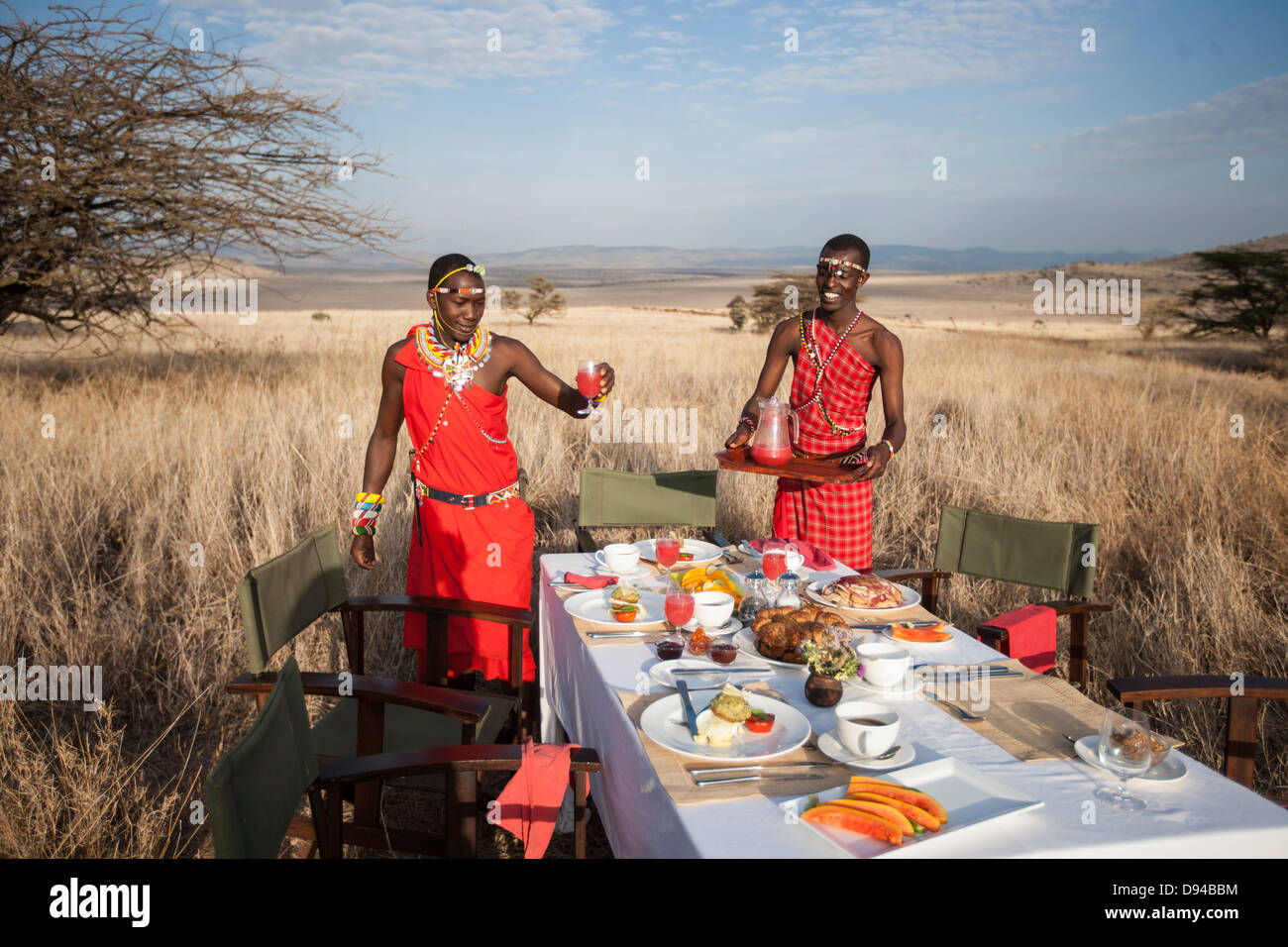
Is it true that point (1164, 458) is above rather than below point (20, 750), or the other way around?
above

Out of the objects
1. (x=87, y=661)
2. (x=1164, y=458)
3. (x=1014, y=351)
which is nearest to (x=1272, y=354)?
(x=1014, y=351)

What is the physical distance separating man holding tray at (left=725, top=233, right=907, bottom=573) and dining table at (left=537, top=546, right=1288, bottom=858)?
1.25m

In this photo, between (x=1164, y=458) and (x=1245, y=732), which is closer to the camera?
(x=1245, y=732)

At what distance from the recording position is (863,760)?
5.45 feet

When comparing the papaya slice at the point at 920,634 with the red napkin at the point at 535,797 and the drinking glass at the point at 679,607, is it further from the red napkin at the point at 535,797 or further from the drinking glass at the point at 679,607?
the red napkin at the point at 535,797

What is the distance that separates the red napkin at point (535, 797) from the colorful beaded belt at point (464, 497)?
153 cm

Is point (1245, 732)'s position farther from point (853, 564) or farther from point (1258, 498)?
point (1258, 498)

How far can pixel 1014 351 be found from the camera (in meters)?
15.5

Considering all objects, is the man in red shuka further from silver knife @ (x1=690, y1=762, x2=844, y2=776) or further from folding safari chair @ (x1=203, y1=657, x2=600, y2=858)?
silver knife @ (x1=690, y1=762, x2=844, y2=776)

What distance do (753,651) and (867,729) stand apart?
66 cm

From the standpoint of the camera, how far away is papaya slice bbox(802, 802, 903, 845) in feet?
4.66

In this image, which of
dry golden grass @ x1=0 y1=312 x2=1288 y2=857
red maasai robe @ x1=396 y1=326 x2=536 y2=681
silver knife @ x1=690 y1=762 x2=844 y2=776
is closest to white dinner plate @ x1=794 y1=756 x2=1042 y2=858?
silver knife @ x1=690 y1=762 x2=844 y2=776

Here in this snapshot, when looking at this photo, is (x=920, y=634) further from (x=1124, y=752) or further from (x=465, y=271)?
(x=465, y=271)
